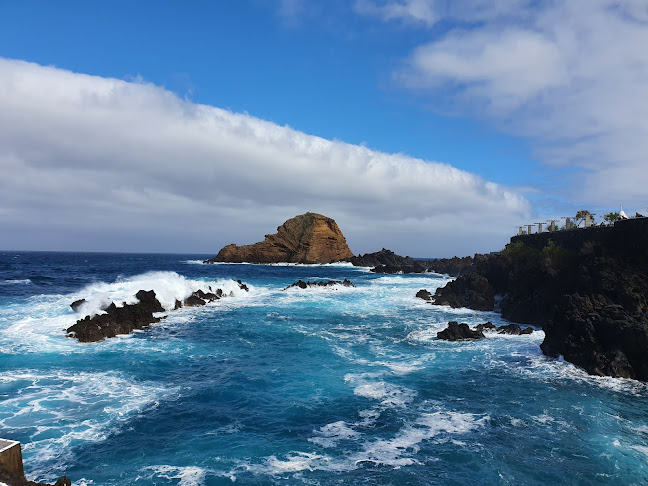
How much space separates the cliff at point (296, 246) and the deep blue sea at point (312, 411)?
97.9 metres

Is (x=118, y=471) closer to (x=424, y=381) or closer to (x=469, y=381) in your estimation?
(x=424, y=381)

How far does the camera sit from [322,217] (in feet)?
420

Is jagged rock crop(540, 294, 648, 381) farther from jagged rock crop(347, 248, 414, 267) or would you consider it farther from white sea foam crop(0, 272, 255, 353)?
jagged rock crop(347, 248, 414, 267)

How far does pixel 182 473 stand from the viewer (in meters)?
9.12

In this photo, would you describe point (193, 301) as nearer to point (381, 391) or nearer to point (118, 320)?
point (118, 320)

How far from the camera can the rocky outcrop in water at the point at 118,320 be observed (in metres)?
22.0

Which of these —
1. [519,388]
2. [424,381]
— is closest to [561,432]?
[519,388]

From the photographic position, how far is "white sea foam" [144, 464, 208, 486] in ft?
28.8

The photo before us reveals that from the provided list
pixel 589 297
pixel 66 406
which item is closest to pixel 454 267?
pixel 589 297

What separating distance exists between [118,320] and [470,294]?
91.9ft

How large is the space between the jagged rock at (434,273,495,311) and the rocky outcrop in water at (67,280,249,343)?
2423cm

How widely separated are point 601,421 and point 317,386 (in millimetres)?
9055

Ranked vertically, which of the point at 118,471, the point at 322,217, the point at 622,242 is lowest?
the point at 118,471

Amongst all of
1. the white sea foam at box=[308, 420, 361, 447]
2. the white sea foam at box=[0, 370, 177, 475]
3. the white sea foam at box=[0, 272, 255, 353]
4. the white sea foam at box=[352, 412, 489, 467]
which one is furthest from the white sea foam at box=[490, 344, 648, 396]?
the white sea foam at box=[0, 272, 255, 353]
